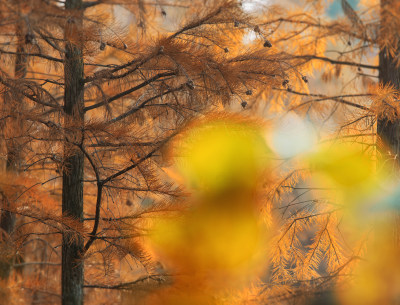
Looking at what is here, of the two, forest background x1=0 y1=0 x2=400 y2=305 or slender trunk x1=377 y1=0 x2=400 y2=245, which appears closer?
forest background x1=0 y1=0 x2=400 y2=305

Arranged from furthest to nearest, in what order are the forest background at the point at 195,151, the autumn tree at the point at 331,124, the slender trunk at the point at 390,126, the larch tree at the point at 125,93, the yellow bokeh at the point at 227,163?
the slender trunk at the point at 390,126
the autumn tree at the point at 331,124
the yellow bokeh at the point at 227,163
the forest background at the point at 195,151
the larch tree at the point at 125,93

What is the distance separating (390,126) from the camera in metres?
4.99

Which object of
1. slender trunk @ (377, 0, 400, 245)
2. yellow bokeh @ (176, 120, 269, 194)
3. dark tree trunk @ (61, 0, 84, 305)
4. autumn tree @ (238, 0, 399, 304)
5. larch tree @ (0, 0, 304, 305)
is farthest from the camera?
slender trunk @ (377, 0, 400, 245)

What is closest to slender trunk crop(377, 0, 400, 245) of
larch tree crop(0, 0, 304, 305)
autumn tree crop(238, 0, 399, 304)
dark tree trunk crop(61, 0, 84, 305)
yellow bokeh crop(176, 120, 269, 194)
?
autumn tree crop(238, 0, 399, 304)

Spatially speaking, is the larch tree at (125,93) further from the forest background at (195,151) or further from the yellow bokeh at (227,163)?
the yellow bokeh at (227,163)

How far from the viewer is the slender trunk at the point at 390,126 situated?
15.6 feet

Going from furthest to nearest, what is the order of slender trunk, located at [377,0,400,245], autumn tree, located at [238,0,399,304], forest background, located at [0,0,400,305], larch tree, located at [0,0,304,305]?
slender trunk, located at [377,0,400,245], autumn tree, located at [238,0,399,304], forest background, located at [0,0,400,305], larch tree, located at [0,0,304,305]

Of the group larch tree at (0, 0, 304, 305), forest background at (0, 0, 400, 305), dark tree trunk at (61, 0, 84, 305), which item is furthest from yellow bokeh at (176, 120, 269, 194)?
dark tree trunk at (61, 0, 84, 305)

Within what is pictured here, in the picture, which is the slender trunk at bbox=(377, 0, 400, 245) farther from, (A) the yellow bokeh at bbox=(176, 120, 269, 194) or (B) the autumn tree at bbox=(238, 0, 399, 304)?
(A) the yellow bokeh at bbox=(176, 120, 269, 194)

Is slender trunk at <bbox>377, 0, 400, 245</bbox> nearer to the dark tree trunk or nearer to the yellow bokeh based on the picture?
the yellow bokeh

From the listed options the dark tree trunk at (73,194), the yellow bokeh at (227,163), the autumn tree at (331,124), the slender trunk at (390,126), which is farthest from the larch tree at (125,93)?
the slender trunk at (390,126)

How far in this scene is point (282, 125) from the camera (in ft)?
17.4

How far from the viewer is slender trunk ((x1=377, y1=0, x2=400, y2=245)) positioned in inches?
187

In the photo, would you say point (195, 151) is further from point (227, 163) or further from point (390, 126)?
point (227, 163)
